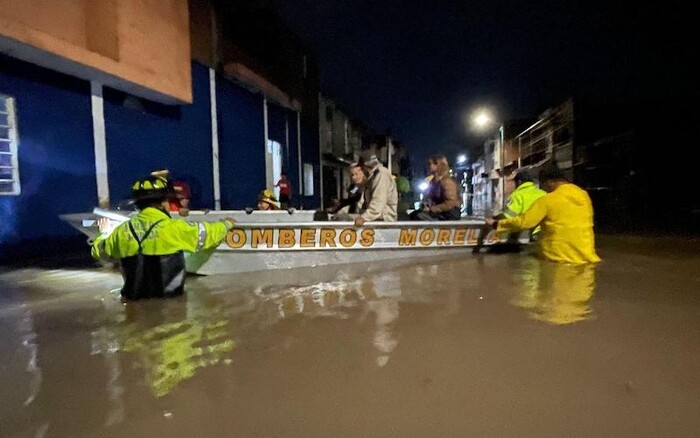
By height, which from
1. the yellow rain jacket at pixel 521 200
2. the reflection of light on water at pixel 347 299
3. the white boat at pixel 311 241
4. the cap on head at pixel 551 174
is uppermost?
the cap on head at pixel 551 174

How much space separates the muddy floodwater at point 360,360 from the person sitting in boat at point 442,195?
265cm

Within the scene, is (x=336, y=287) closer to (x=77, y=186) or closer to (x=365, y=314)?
(x=365, y=314)

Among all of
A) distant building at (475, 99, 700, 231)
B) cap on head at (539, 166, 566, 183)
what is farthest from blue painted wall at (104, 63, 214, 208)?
distant building at (475, 99, 700, 231)

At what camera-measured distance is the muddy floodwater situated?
8.05ft

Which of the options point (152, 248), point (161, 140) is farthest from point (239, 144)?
point (152, 248)

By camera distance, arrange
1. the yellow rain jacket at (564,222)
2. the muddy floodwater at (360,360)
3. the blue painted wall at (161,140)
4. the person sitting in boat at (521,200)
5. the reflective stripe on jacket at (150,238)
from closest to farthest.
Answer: the muddy floodwater at (360,360)
the reflective stripe on jacket at (150,238)
the yellow rain jacket at (564,222)
the person sitting in boat at (521,200)
the blue painted wall at (161,140)

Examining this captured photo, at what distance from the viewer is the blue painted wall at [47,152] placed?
8.00 m

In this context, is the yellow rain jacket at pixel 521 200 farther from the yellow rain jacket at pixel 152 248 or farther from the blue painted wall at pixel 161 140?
the blue painted wall at pixel 161 140

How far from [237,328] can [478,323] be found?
192cm

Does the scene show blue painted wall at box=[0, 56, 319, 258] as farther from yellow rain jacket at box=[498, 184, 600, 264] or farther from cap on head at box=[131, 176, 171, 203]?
yellow rain jacket at box=[498, 184, 600, 264]

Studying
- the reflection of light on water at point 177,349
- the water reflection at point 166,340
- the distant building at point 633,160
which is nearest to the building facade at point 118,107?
the water reflection at point 166,340

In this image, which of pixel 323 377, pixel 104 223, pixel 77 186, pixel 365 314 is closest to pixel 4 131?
pixel 77 186

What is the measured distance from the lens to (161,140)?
453 inches

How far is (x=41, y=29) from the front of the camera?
24.8ft
